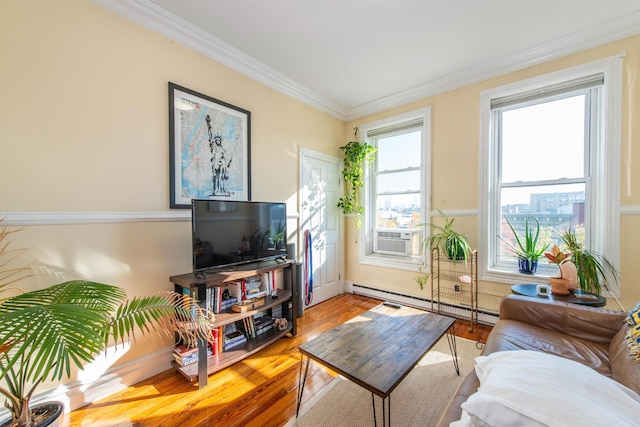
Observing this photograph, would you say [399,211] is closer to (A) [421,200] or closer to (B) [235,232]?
(A) [421,200]

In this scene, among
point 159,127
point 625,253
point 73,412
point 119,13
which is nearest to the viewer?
point 73,412

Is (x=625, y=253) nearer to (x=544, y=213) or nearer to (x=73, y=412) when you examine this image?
(x=544, y=213)

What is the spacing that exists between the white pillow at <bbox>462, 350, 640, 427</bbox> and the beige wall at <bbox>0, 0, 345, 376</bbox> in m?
2.11

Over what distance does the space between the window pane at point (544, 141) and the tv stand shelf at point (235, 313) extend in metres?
2.55

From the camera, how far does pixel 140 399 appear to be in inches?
65.6

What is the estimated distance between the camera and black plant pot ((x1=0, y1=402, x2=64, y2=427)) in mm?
1093

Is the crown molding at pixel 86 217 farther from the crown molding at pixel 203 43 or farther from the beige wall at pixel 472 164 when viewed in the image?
the beige wall at pixel 472 164

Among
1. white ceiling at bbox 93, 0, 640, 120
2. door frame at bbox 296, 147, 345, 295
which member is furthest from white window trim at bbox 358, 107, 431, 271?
white ceiling at bbox 93, 0, 640, 120

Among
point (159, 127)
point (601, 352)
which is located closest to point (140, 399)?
point (159, 127)

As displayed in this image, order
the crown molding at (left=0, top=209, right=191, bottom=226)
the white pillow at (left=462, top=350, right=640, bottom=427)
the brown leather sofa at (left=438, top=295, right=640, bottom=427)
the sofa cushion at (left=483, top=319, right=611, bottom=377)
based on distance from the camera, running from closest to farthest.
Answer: the white pillow at (left=462, top=350, right=640, bottom=427) → the brown leather sofa at (left=438, top=295, right=640, bottom=427) → the sofa cushion at (left=483, top=319, right=611, bottom=377) → the crown molding at (left=0, top=209, right=191, bottom=226)

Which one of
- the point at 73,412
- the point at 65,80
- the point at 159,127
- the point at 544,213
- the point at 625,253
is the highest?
the point at 65,80

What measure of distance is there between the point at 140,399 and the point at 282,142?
2.49 meters

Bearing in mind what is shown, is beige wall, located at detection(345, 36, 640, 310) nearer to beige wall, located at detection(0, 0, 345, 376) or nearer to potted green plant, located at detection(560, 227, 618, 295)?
potted green plant, located at detection(560, 227, 618, 295)

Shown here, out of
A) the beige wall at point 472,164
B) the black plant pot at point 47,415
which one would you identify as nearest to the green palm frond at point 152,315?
the black plant pot at point 47,415
